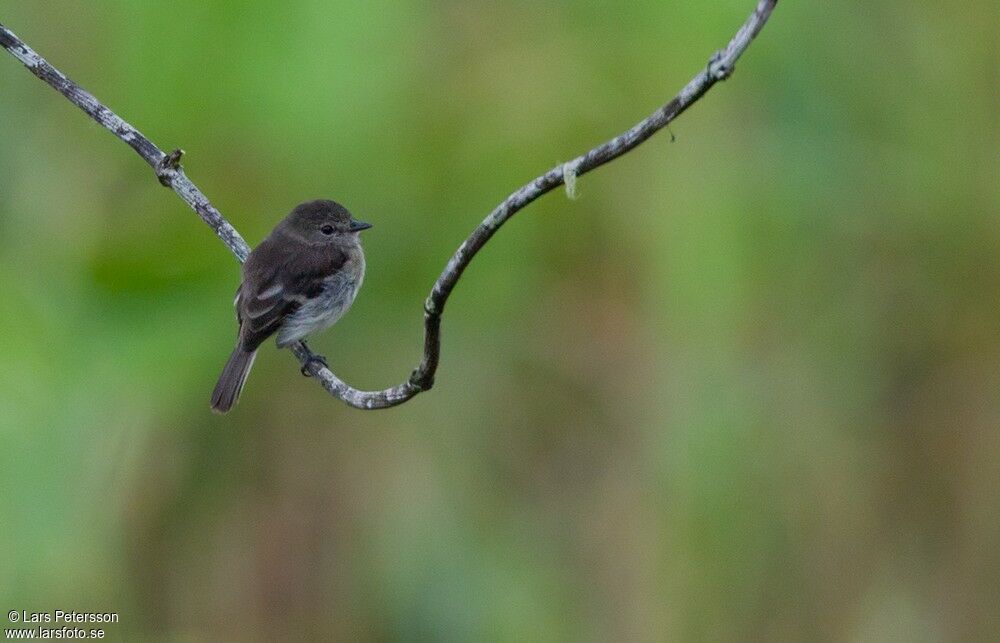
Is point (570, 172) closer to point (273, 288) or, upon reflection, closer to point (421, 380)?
point (421, 380)

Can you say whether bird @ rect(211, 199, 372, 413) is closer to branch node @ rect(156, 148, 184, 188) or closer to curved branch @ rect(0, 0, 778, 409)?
curved branch @ rect(0, 0, 778, 409)

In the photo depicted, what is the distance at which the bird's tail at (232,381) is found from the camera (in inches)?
149

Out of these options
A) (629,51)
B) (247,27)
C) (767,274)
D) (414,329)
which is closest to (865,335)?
(767,274)

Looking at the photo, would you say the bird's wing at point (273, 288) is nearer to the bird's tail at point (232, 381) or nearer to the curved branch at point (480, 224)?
the bird's tail at point (232, 381)

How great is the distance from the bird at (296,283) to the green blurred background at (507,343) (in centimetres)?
23

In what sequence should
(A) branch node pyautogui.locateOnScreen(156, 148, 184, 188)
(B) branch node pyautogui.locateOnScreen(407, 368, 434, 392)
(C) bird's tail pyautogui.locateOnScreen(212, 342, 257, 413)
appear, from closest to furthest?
(B) branch node pyautogui.locateOnScreen(407, 368, 434, 392), (A) branch node pyautogui.locateOnScreen(156, 148, 184, 188), (C) bird's tail pyautogui.locateOnScreen(212, 342, 257, 413)

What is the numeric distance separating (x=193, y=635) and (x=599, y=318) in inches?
65.0

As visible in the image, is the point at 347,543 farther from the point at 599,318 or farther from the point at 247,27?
the point at 247,27

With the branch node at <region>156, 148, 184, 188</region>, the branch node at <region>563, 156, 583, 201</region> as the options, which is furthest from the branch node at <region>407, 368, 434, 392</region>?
the branch node at <region>156, 148, 184, 188</region>

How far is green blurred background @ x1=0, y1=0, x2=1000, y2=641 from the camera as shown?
14.5 ft

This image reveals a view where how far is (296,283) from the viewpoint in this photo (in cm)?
418

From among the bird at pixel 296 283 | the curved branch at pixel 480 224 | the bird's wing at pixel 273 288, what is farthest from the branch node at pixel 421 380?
the bird's wing at pixel 273 288

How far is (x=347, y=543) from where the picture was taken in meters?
4.50

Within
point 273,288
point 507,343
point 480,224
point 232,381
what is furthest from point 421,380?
point 507,343
